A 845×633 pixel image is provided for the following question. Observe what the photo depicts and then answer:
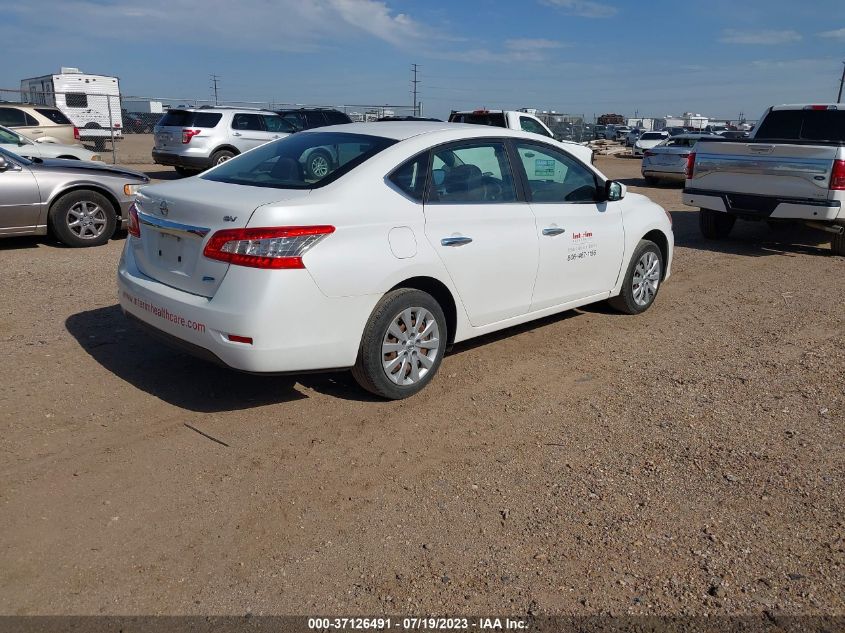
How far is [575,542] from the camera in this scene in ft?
10.2

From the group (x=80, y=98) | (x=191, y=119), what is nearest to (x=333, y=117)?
(x=191, y=119)

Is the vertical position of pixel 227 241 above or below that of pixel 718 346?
above

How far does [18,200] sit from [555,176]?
20.4ft

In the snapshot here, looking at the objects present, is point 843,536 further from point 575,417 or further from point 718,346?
point 718,346

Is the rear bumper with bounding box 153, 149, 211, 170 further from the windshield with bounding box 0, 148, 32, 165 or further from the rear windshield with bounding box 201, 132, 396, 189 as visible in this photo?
the rear windshield with bounding box 201, 132, 396, 189

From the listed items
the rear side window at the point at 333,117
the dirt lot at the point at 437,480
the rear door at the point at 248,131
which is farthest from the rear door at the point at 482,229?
the rear side window at the point at 333,117

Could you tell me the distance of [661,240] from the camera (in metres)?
6.62

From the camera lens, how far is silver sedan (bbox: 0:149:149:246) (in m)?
8.13

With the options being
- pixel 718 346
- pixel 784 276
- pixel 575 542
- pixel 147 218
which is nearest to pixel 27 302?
pixel 147 218

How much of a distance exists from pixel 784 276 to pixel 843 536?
5.97m

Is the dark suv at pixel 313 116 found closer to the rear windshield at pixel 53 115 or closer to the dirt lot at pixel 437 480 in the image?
the rear windshield at pixel 53 115

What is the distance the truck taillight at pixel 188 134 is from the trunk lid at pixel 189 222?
13483 mm

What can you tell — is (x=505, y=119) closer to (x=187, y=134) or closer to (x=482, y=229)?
(x=187, y=134)

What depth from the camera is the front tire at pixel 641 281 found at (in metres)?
6.25
